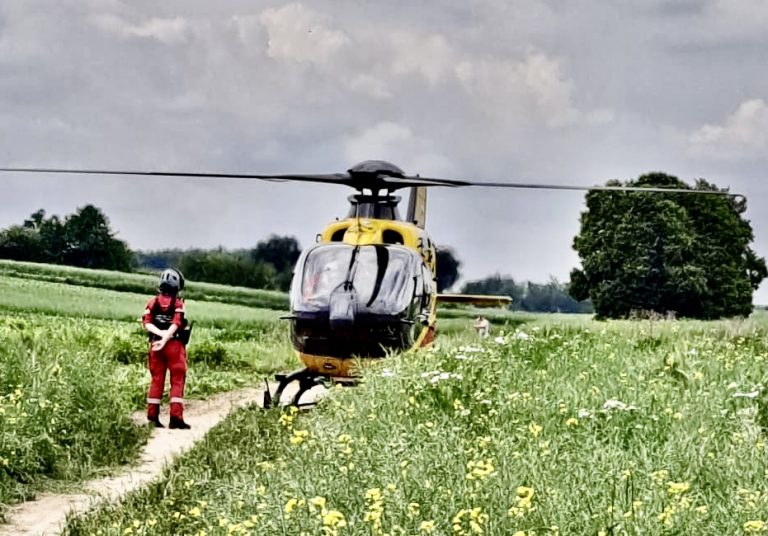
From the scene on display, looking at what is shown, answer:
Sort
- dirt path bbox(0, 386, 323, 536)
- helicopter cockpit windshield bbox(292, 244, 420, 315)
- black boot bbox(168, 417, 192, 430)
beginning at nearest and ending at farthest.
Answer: dirt path bbox(0, 386, 323, 536) < black boot bbox(168, 417, 192, 430) < helicopter cockpit windshield bbox(292, 244, 420, 315)

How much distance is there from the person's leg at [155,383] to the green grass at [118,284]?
12.4m

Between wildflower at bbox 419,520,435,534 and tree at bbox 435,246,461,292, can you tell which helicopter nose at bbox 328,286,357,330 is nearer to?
wildflower at bbox 419,520,435,534

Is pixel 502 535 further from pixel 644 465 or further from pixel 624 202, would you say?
pixel 624 202

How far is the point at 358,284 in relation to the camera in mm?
11969

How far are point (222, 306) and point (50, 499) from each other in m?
15.3

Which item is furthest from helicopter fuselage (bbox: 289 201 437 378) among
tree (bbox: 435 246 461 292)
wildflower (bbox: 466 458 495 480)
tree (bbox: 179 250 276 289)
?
tree (bbox: 179 250 276 289)

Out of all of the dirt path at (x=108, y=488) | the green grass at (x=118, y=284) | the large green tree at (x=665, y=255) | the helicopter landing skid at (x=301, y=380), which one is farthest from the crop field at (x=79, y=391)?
the large green tree at (x=665, y=255)

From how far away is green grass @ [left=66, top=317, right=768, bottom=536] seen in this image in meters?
→ 4.97

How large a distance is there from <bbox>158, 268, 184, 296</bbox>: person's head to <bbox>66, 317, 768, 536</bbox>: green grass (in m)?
1.51

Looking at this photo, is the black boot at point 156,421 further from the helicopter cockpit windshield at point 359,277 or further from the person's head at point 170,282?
the helicopter cockpit windshield at point 359,277

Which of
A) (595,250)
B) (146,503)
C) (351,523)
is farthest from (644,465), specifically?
(595,250)

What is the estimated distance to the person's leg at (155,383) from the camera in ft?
37.0

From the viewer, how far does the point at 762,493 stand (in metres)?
5.57

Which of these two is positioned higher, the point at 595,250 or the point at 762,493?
the point at 595,250
